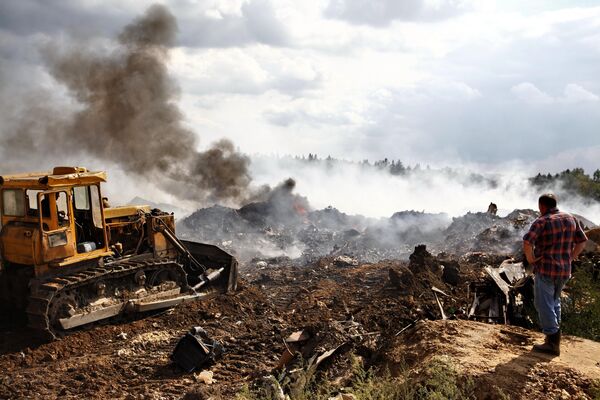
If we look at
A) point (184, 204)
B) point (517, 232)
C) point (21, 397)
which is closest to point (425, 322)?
point (21, 397)

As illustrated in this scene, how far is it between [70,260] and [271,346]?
4038mm

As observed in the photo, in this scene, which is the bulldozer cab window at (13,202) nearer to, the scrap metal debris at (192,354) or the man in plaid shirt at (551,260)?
the scrap metal debris at (192,354)

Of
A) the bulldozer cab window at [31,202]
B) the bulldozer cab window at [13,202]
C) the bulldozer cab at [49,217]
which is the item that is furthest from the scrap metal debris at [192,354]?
the bulldozer cab window at [13,202]

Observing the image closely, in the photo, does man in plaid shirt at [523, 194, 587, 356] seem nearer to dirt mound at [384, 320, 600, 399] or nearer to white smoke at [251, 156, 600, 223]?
dirt mound at [384, 320, 600, 399]

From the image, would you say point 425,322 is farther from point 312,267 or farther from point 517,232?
point 517,232

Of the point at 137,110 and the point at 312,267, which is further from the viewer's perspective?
the point at 137,110

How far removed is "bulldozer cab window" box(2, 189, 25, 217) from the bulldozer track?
4.96 feet

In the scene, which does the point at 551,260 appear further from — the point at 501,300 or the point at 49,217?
the point at 49,217

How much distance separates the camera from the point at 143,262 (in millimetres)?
11172

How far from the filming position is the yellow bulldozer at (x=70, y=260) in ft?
31.3

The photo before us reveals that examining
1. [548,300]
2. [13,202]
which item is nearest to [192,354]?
[13,202]

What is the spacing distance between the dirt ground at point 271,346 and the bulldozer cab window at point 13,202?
2053mm

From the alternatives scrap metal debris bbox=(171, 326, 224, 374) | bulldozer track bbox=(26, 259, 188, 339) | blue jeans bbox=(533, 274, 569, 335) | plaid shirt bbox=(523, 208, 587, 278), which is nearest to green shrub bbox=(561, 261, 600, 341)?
blue jeans bbox=(533, 274, 569, 335)

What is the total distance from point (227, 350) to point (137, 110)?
20.4m
